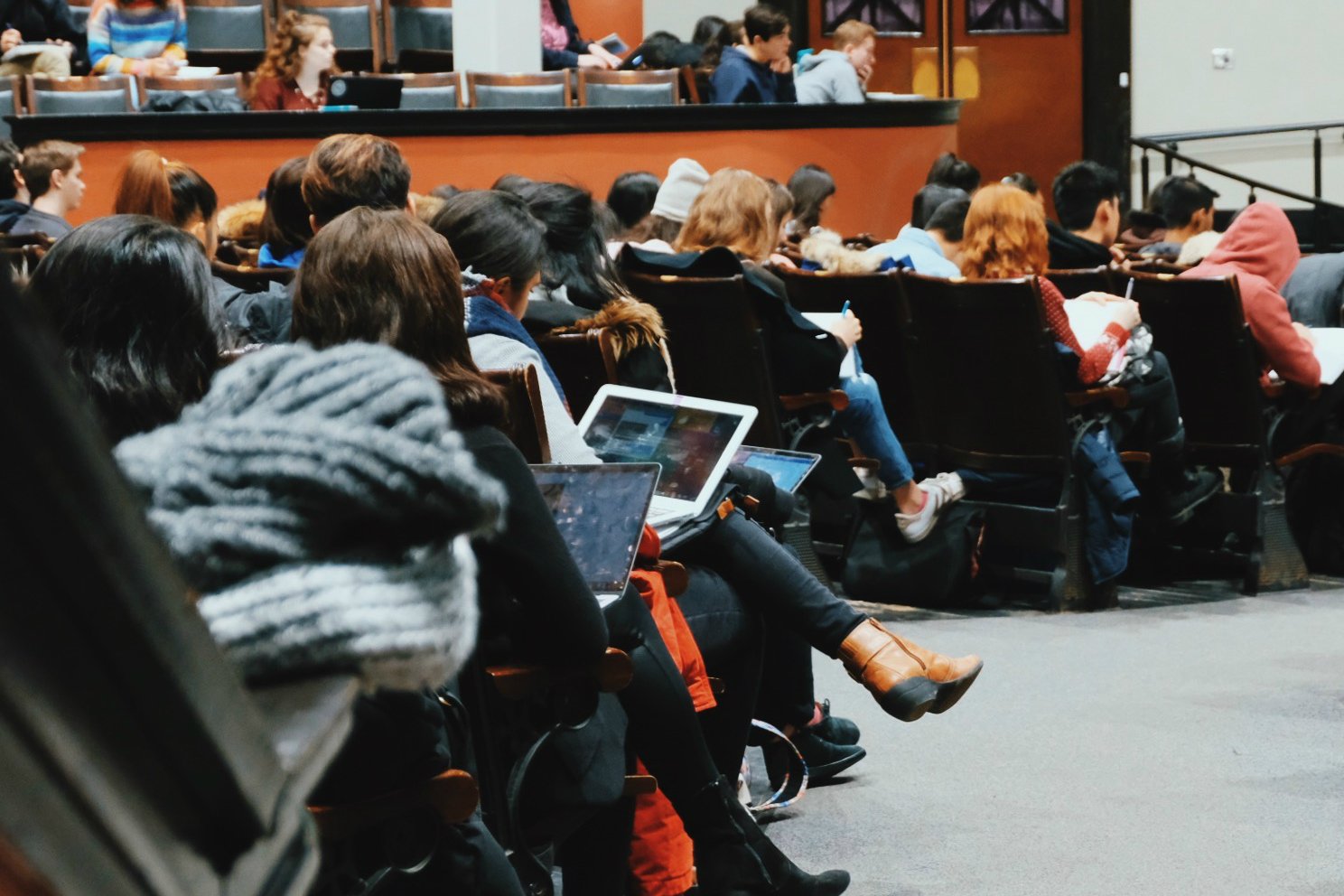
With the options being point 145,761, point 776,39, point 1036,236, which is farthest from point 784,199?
point 145,761

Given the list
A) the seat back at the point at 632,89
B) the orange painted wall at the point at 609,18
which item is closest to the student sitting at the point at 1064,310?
the seat back at the point at 632,89

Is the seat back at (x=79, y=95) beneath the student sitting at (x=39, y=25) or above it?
beneath

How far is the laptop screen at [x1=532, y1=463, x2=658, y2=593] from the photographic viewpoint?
89.6 inches

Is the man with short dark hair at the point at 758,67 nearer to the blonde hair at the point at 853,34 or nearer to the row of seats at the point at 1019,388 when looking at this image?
the blonde hair at the point at 853,34

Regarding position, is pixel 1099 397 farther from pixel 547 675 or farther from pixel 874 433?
pixel 547 675

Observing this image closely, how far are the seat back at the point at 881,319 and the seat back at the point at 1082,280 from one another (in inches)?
19.4

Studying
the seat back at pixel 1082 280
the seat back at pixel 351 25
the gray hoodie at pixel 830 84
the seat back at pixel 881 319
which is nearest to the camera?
the seat back at pixel 881 319

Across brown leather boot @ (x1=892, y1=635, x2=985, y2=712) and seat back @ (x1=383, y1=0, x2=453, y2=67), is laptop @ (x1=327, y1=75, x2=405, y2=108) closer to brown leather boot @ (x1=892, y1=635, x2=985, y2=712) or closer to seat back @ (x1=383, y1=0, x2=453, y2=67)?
seat back @ (x1=383, y1=0, x2=453, y2=67)

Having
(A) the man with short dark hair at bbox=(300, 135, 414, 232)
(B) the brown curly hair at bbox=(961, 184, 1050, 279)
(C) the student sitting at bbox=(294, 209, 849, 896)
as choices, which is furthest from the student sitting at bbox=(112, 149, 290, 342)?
(B) the brown curly hair at bbox=(961, 184, 1050, 279)

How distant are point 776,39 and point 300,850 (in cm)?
875

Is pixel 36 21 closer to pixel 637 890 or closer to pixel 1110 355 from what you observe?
pixel 1110 355

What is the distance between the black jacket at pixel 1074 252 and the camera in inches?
219

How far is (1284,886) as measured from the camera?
2.78 metres

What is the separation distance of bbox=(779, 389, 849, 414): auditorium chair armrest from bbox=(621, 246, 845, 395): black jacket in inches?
1.4
